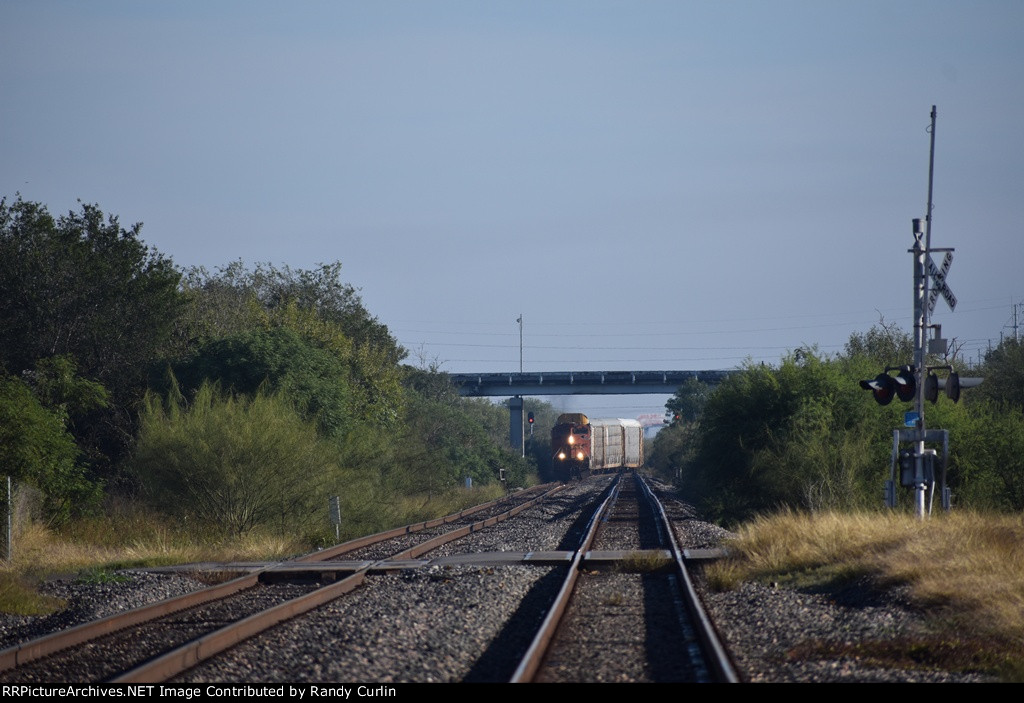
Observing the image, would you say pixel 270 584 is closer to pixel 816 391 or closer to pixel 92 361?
pixel 816 391

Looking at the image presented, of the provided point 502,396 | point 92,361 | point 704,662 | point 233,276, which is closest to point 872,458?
point 704,662

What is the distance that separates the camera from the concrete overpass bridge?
91.5 meters

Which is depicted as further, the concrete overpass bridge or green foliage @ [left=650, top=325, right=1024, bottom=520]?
the concrete overpass bridge

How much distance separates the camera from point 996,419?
2920 cm

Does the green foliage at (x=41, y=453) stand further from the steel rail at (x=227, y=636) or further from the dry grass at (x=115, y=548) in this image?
the steel rail at (x=227, y=636)

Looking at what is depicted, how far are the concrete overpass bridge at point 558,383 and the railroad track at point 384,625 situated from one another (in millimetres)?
70215

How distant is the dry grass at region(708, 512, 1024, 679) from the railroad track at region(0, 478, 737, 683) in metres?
2.68

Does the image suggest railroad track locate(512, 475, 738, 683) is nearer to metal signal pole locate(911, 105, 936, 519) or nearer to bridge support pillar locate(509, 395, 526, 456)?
metal signal pole locate(911, 105, 936, 519)

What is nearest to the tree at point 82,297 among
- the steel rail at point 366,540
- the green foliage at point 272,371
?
the green foliage at point 272,371

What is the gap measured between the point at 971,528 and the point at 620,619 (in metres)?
6.97

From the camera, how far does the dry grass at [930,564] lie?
10219 mm

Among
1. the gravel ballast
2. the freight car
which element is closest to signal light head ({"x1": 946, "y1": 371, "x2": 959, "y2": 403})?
the gravel ballast

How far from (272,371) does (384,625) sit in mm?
22411

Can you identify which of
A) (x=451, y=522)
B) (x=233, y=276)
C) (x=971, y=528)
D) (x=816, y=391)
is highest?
(x=233, y=276)
